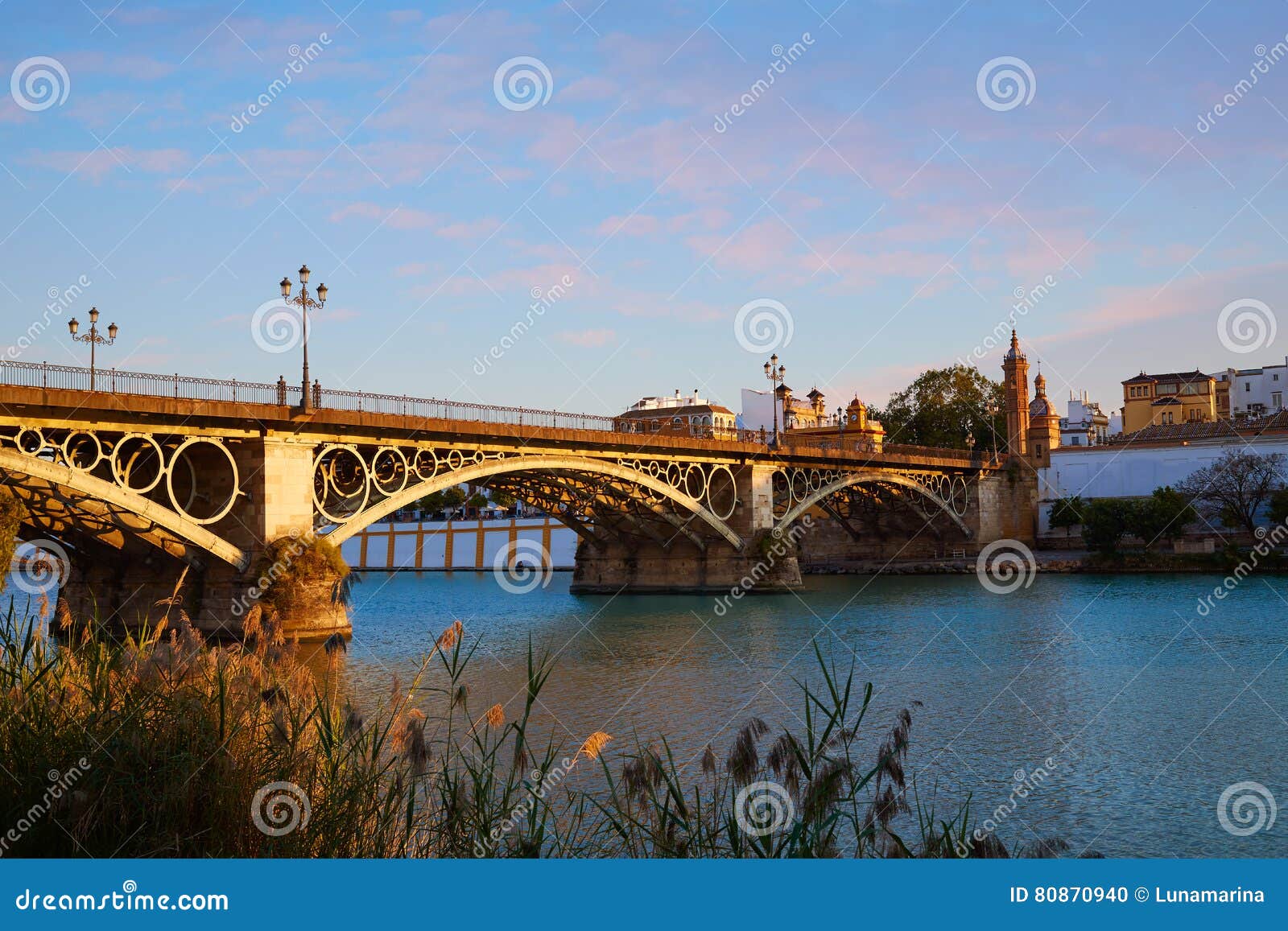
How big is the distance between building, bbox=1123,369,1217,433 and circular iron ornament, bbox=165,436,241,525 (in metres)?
77.9

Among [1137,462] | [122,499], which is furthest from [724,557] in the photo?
[1137,462]

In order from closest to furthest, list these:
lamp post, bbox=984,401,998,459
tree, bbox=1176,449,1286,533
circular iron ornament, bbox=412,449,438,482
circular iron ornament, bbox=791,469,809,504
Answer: circular iron ornament, bbox=412,449,438,482 → circular iron ornament, bbox=791,469,809,504 → tree, bbox=1176,449,1286,533 → lamp post, bbox=984,401,998,459

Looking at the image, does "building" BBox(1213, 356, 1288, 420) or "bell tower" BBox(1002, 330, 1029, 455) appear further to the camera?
"building" BBox(1213, 356, 1288, 420)

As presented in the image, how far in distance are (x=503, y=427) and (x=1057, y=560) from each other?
33571 mm

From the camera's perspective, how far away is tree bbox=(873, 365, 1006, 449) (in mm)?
78750

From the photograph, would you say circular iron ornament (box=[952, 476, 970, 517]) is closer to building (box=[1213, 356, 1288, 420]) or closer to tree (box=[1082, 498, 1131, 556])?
tree (box=[1082, 498, 1131, 556])

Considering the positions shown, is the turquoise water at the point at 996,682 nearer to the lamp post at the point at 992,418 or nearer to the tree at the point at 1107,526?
the tree at the point at 1107,526

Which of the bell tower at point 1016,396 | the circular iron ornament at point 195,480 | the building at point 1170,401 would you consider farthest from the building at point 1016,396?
the circular iron ornament at point 195,480

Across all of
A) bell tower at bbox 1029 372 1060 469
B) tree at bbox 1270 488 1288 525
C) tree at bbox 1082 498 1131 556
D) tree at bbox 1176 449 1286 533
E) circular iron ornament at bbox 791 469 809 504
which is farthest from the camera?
bell tower at bbox 1029 372 1060 469

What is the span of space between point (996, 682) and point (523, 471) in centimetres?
1982

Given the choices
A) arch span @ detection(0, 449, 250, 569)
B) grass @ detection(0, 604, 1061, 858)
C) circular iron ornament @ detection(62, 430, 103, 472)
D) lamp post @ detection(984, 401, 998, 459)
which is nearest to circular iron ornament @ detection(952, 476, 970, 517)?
lamp post @ detection(984, 401, 998, 459)

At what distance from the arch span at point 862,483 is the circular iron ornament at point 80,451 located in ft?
90.7

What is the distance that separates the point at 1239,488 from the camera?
173 ft

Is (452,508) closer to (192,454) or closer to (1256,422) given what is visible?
(1256,422)
